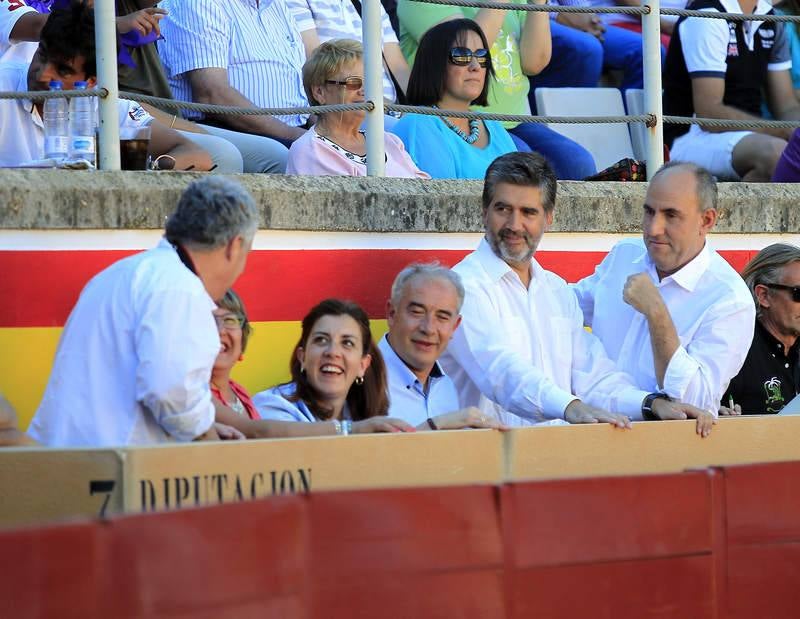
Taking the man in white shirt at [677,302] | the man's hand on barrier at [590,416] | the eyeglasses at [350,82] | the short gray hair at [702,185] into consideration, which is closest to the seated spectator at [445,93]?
the eyeglasses at [350,82]

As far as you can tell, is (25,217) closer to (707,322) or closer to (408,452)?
(408,452)

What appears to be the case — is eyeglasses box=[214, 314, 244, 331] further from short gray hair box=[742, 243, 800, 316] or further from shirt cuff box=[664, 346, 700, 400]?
short gray hair box=[742, 243, 800, 316]

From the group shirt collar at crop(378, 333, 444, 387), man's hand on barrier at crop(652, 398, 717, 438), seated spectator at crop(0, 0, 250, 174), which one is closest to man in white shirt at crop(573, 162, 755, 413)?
man's hand on barrier at crop(652, 398, 717, 438)

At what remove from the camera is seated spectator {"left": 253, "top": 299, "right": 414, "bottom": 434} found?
477 cm

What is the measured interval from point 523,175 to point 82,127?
1.43 metres

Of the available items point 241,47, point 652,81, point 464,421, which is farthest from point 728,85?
point 464,421

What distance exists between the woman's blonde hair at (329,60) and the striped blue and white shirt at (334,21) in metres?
0.96

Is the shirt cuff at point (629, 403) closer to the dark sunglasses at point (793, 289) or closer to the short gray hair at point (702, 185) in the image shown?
the short gray hair at point (702, 185)

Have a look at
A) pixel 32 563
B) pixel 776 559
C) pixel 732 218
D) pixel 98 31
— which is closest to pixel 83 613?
pixel 32 563

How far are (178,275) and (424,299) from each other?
131cm

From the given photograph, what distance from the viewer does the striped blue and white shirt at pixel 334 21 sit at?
7.00 m

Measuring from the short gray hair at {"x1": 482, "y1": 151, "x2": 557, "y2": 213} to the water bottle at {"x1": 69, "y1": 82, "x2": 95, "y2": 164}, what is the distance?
128cm

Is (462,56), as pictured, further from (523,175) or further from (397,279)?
(397,279)

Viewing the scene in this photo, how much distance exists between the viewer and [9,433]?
3930mm
